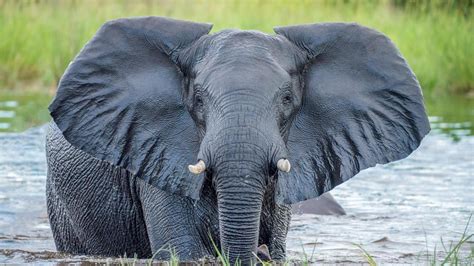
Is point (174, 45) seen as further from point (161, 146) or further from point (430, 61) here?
point (430, 61)

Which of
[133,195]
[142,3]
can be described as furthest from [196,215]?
Answer: [142,3]

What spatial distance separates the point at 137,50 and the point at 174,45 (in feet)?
0.68

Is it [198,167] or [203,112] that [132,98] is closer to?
[203,112]

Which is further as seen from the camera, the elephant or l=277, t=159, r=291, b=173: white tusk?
the elephant

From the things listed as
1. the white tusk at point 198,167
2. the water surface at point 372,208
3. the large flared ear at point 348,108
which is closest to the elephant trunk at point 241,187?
the white tusk at point 198,167

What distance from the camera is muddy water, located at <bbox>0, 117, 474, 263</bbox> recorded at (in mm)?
8531

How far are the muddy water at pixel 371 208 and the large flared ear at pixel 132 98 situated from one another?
117 centimetres

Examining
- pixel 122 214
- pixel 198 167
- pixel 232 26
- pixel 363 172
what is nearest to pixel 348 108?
pixel 198 167

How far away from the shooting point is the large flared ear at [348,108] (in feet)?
20.3

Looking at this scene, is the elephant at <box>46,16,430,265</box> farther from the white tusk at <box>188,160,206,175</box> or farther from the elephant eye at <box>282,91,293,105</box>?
the white tusk at <box>188,160,206,175</box>

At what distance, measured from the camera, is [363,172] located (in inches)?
494

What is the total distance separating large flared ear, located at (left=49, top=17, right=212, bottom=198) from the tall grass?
11.3 m

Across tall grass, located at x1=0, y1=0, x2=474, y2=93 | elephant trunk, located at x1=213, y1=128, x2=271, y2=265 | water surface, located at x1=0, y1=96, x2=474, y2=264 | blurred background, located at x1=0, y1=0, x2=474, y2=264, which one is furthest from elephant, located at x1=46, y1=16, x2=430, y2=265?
tall grass, located at x1=0, y1=0, x2=474, y2=93

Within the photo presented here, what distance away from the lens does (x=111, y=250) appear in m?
7.38
